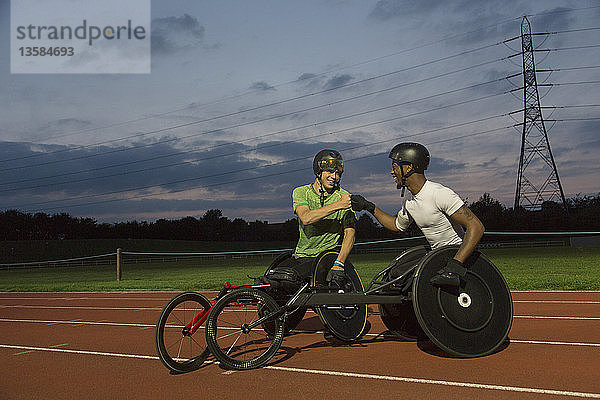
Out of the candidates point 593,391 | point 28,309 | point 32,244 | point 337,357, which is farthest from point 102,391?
point 32,244

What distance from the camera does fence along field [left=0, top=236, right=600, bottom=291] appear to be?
1645cm

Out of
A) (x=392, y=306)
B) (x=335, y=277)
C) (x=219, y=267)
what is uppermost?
(x=335, y=277)

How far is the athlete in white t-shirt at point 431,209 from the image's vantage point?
537cm

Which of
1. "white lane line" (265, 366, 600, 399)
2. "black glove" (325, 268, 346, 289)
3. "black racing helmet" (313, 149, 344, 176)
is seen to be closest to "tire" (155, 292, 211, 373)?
"white lane line" (265, 366, 600, 399)

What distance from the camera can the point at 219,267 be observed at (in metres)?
34.8

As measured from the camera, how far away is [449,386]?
4457mm

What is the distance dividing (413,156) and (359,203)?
0.71 meters

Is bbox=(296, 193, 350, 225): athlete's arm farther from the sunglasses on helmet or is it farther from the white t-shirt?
the white t-shirt

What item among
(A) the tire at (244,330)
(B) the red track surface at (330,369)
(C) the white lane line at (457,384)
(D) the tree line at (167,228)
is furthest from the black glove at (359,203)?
(D) the tree line at (167,228)

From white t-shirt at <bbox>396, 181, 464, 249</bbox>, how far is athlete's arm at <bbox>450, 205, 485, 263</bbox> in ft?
0.30

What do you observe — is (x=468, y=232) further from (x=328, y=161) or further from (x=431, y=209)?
(x=328, y=161)

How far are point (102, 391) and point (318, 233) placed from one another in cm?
274

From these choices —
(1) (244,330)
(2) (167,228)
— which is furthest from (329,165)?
(2) (167,228)

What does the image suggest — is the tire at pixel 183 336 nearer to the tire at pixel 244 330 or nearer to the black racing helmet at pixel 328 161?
the tire at pixel 244 330
